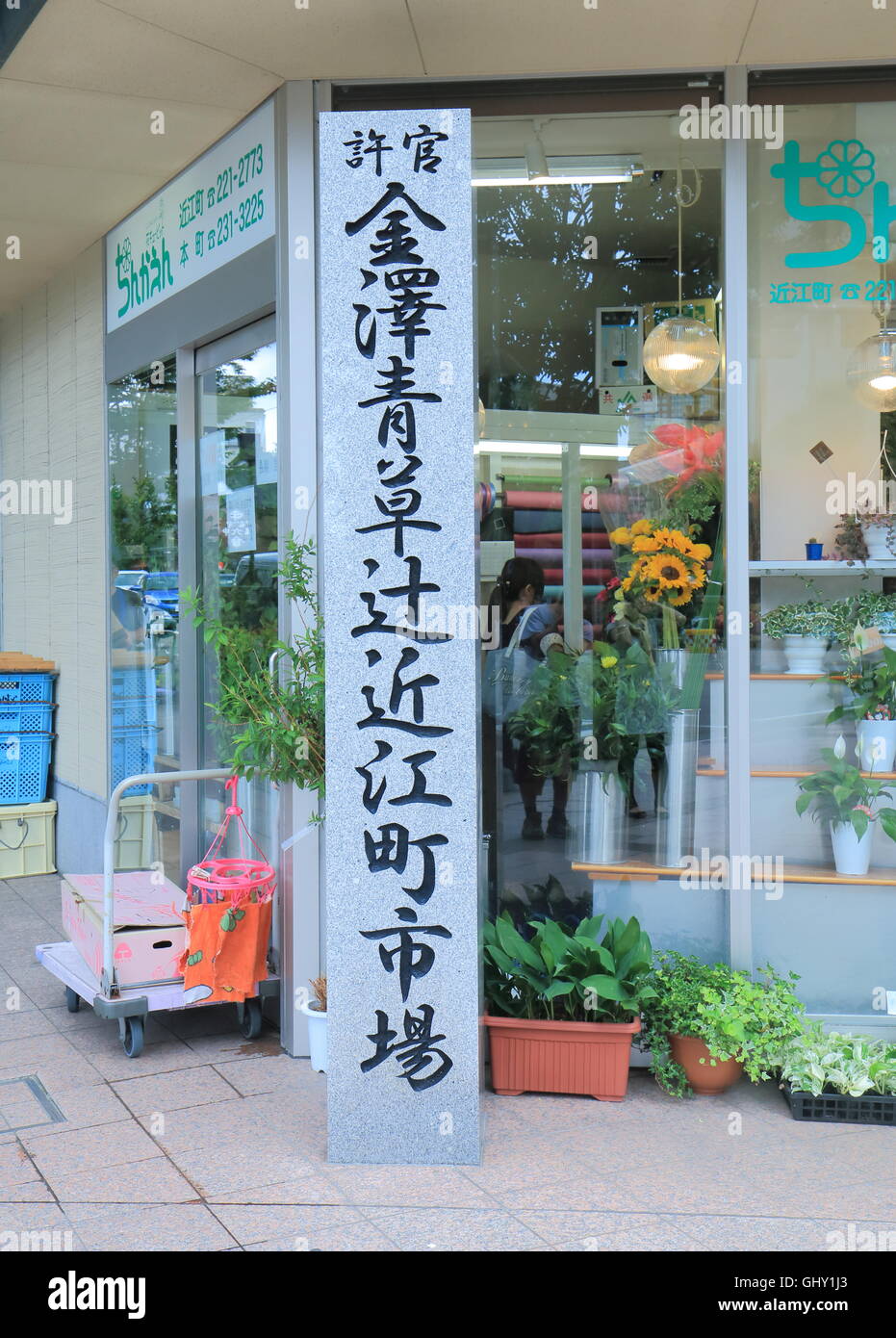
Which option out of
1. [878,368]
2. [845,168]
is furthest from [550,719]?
Answer: [845,168]

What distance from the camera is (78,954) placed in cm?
510

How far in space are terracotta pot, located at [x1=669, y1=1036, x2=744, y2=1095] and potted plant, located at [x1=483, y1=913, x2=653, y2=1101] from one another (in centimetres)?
18

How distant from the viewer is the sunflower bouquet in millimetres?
4539

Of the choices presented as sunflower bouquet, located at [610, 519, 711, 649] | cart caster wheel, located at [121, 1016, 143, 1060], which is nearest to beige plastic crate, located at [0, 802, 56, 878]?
cart caster wheel, located at [121, 1016, 143, 1060]

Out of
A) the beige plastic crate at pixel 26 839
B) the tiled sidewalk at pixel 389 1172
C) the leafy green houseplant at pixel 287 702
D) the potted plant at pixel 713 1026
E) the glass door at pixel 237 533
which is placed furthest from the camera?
the beige plastic crate at pixel 26 839

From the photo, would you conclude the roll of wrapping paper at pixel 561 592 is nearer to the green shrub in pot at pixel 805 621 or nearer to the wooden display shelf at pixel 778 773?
the green shrub in pot at pixel 805 621

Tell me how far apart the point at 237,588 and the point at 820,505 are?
8.05 feet

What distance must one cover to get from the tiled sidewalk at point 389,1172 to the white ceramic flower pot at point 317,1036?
0.05 metres

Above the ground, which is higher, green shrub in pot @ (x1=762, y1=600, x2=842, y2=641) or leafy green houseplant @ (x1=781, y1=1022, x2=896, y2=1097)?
green shrub in pot @ (x1=762, y1=600, x2=842, y2=641)

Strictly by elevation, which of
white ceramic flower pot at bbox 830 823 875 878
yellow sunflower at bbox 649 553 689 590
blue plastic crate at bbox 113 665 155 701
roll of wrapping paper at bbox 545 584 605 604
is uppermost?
yellow sunflower at bbox 649 553 689 590

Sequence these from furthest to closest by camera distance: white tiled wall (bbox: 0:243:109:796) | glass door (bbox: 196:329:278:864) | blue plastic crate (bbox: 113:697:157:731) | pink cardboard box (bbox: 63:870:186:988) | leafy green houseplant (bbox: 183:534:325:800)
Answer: white tiled wall (bbox: 0:243:109:796), blue plastic crate (bbox: 113:697:157:731), glass door (bbox: 196:329:278:864), pink cardboard box (bbox: 63:870:186:988), leafy green houseplant (bbox: 183:534:325:800)

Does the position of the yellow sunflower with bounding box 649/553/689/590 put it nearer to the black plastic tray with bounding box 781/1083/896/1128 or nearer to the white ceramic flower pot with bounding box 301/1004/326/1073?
the black plastic tray with bounding box 781/1083/896/1128

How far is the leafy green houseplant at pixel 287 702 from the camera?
14.0 ft

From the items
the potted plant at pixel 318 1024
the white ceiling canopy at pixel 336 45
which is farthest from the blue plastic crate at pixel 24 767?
the potted plant at pixel 318 1024
